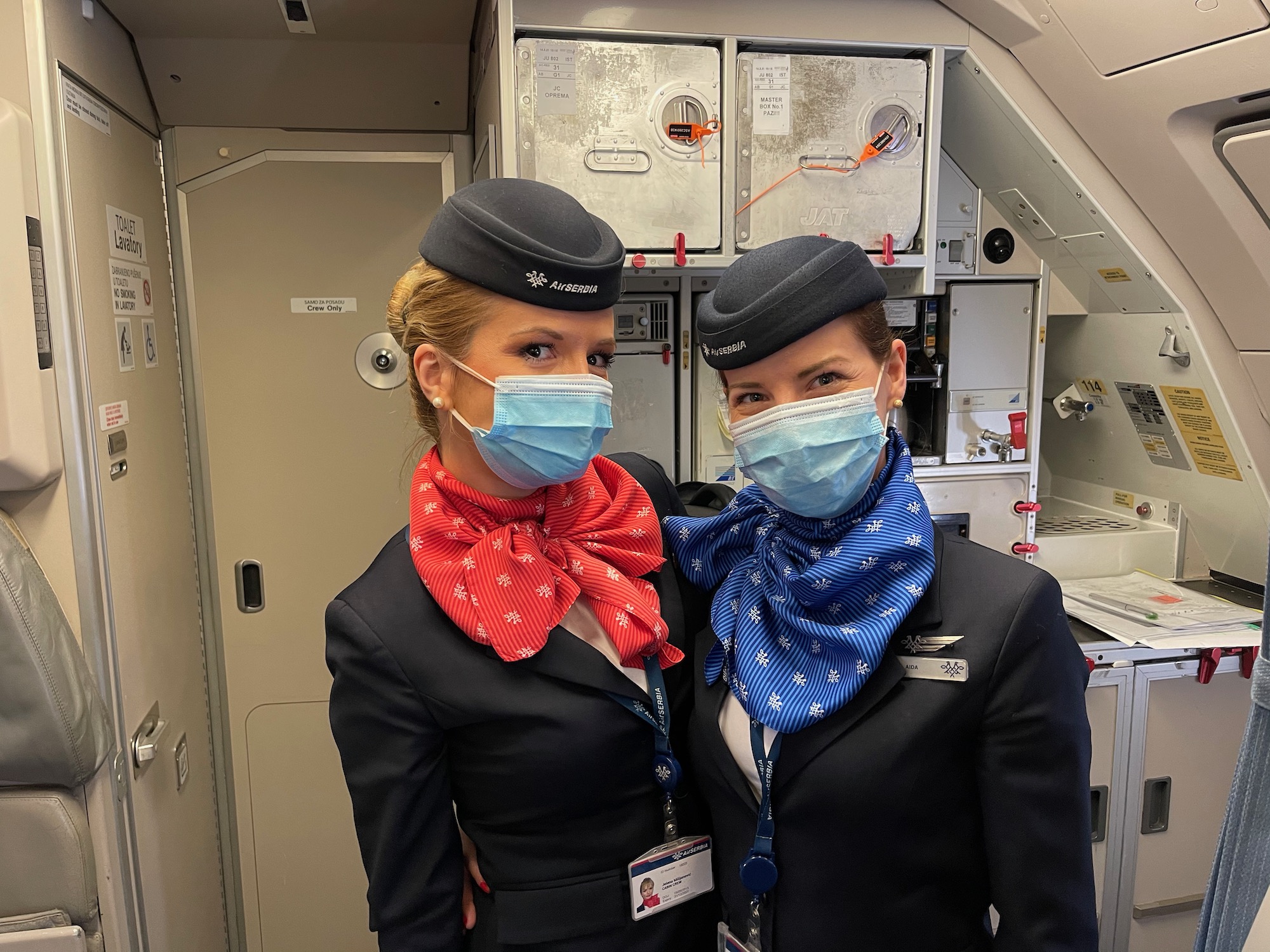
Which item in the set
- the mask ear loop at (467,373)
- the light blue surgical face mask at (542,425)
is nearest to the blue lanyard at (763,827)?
the light blue surgical face mask at (542,425)

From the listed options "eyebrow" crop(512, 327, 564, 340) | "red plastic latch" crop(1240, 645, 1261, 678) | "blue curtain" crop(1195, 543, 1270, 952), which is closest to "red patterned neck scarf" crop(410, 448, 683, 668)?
"eyebrow" crop(512, 327, 564, 340)

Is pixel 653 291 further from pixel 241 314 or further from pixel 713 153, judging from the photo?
pixel 241 314

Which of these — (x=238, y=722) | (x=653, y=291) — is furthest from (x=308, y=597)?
(x=653, y=291)

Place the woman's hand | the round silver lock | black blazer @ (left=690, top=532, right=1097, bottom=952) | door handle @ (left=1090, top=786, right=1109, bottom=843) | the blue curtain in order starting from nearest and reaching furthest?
1. the blue curtain
2. black blazer @ (left=690, top=532, right=1097, bottom=952)
3. the woman's hand
4. door handle @ (left=1090, top=786, right=1109, bottom=843)
5. the round silver lock

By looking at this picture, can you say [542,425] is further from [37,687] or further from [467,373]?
[37,687]

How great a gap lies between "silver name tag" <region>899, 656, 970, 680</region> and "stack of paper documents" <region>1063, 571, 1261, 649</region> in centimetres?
144

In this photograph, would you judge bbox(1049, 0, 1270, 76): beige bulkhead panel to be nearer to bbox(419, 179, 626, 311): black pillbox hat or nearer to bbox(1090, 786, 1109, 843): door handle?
bbox(419, 179, 626, 311): black pillbox hat

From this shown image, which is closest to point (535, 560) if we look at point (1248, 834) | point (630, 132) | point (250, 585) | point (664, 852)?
point (664, 852)

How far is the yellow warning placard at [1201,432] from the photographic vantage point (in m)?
2.49

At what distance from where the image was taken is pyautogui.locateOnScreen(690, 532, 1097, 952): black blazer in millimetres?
1123

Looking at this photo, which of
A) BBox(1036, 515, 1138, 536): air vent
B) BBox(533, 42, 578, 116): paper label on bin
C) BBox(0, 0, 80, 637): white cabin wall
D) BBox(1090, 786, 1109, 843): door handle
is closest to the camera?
BBox(0, 0, 80, 637): white cabin wall

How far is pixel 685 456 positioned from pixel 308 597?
50.7 inches

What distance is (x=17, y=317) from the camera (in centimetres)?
162

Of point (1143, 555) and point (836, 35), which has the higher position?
point (836, 35)
